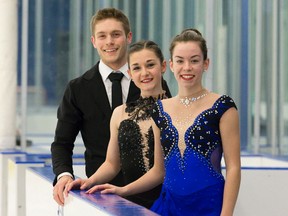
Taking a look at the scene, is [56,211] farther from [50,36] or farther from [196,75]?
[50,36]

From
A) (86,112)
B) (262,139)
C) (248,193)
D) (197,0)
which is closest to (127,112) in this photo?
(86,112)

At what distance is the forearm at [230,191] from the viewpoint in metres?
3.90

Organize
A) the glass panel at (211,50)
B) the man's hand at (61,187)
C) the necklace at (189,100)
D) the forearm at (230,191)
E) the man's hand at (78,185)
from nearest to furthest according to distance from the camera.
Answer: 1. the forearm at (230,191)
2. the necklace at (189,100)
3. the man's hand at (78,185)
4. the man's hand at (61,187)
5. the glass panel at (211,50)

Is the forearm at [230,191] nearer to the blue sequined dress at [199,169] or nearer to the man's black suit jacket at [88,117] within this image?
the blue sequined dress at [199,169]

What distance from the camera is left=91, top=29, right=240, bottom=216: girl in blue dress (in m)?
3.96

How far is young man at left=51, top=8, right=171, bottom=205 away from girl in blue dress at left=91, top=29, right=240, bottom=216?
88 cm

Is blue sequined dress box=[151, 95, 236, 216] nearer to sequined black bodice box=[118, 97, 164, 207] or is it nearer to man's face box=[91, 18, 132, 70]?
sequined black bodice box=[118, 97, 164, 207]

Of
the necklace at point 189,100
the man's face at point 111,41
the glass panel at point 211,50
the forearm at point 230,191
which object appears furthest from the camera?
the glass panel at point 211,50

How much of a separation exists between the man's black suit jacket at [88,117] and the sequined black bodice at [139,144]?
1.20 feet

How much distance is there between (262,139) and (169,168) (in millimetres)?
5923

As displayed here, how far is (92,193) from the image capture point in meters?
4.39

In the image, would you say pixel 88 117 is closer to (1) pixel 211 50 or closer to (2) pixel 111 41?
(2) pixel 111 41

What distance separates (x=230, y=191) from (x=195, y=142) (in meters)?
0.27

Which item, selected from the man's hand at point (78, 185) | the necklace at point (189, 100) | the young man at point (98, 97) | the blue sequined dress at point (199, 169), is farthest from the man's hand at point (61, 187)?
the necklace at point (189, 100)
